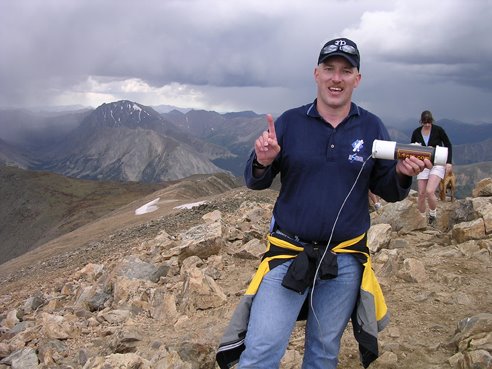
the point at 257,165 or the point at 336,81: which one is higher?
the point at 336,81

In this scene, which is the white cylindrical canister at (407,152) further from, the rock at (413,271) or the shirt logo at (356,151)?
the rock at (413,271)

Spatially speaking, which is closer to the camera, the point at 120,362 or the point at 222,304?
the point at 120,362

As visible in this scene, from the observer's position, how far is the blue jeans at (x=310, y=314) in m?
4.05

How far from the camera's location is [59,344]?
830cm

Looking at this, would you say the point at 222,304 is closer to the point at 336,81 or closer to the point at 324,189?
the point at 324,189

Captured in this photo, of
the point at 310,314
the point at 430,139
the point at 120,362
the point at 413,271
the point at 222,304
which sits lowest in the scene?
the point at 222,304

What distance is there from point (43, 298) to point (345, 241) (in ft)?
36.6

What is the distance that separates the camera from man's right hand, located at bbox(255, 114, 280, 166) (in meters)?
4.07

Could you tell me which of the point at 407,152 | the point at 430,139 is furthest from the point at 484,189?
the point at 407,152

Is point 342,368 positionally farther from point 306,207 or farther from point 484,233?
point 484,233

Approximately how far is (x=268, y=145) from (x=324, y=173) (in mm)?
600

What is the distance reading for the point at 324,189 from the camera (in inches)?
168

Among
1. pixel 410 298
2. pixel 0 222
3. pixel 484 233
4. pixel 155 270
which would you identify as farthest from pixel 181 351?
pixel 0 222

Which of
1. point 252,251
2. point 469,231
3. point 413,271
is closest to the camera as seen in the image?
point 413,271
